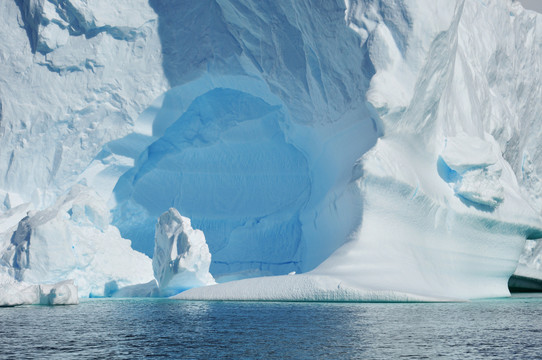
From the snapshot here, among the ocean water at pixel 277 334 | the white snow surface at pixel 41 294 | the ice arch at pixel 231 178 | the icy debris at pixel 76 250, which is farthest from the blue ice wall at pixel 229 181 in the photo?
the ocean water at pixel 277 334

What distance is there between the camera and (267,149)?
15.5m

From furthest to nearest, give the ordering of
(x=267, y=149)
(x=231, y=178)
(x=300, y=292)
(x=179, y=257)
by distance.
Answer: (x=231, y=178), (x=267, y=149), (x=179, y=257), (x=300, y=292)

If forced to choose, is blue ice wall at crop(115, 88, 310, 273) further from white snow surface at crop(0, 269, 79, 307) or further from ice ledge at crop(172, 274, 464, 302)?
white snow surface at crop(0, 269, 79, 307)

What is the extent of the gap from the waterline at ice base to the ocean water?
7.14 feet

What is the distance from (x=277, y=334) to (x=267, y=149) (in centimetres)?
1036

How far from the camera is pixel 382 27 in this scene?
11531 millimetres

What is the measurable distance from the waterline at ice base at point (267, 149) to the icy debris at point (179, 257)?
0.13 ft

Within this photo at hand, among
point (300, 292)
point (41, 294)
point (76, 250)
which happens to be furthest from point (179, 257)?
point (300, 292)

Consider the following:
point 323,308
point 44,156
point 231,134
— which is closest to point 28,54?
point 44,156

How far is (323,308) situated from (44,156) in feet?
26.9

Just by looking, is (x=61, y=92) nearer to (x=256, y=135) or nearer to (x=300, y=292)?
(x=256, y=135)

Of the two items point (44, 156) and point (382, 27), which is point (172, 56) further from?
point (382, 27)

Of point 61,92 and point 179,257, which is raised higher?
point 61,92

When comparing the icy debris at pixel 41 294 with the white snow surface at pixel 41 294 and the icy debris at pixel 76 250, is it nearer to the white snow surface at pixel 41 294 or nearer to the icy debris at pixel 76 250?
the white snow surface at pixel 41 294
